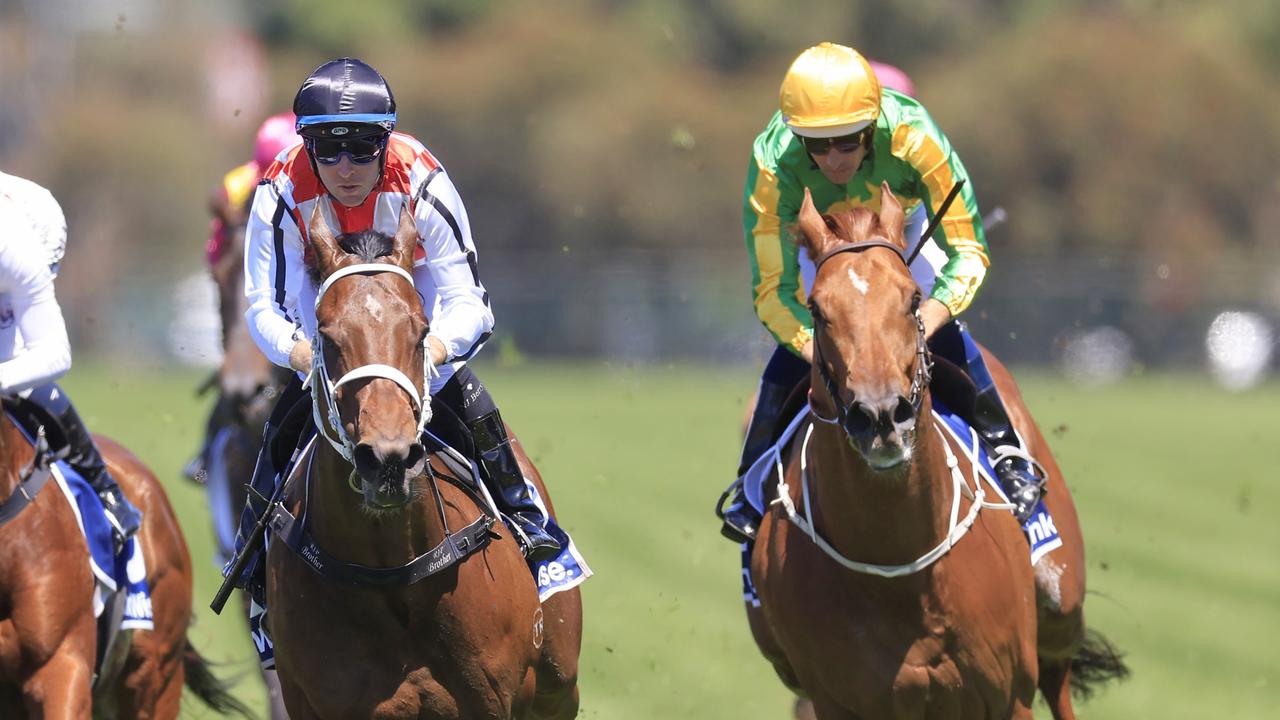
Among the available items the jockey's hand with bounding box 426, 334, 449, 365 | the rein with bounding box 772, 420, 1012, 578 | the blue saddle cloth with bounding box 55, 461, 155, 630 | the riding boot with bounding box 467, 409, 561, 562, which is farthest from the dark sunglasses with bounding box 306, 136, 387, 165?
the blue saddle cloth with bounding box 55, 461, 155, 630

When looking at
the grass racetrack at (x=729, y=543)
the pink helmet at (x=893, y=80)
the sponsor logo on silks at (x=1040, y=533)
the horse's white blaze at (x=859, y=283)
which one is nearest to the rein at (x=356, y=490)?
the grass racetrack at (x=729, y=543)

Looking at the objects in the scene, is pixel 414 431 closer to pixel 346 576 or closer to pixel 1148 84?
pixel 346 576

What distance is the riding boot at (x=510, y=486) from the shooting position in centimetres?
627

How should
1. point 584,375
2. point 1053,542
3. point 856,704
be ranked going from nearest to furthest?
point 856,704 → point 1053,542 → point 584,375

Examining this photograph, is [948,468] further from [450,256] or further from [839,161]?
[450,256]

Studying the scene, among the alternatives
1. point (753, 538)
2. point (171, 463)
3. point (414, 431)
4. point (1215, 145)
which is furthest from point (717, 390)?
point (414, 431)

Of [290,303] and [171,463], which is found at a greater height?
[290,303]

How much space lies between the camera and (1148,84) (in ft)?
141

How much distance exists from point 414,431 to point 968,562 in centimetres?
213

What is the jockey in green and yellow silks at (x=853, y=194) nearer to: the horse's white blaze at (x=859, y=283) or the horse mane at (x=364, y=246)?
the horse's white blaze at (x=859, y=283)

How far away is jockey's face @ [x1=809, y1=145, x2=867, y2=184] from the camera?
651 cm

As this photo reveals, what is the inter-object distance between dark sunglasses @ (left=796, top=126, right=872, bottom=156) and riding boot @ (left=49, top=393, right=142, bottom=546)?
2.97m

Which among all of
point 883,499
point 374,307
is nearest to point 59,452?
point 374,307

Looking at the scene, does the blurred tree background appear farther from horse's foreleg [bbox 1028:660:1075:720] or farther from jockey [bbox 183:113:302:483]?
horse's foreleg [bbox 1028:660:1075:720]
